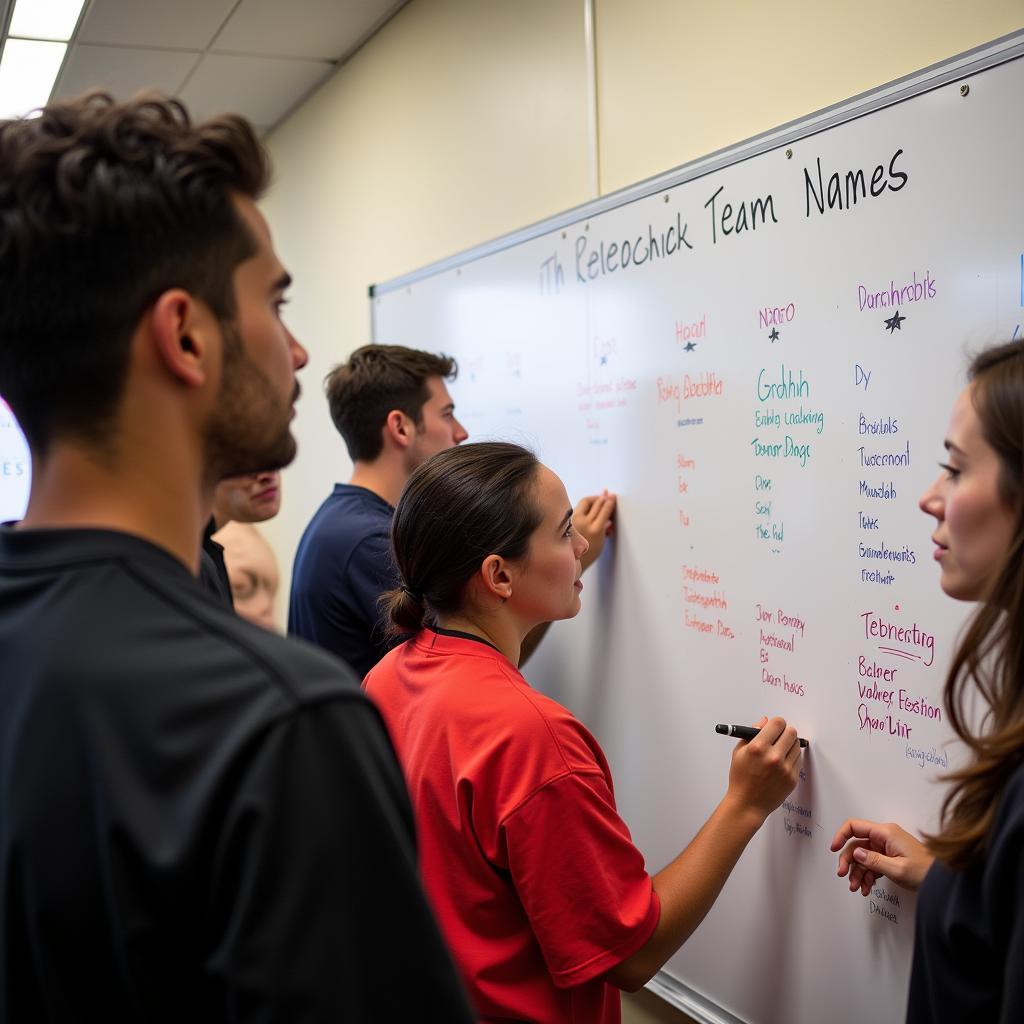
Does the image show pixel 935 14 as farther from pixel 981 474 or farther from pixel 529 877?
pixel 529 877

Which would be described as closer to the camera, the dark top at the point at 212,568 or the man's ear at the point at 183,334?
the man's ear at the point at 183,334

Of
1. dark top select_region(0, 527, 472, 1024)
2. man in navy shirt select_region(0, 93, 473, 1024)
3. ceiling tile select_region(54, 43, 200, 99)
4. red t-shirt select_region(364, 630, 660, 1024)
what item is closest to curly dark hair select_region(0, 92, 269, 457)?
man in navy shirt select_region(0, 93, 473, 1024)

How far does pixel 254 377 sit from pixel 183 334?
65 mm

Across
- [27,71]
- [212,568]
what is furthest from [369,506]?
[27,71]

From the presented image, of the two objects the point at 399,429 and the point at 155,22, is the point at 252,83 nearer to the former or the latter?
the point at 155,22

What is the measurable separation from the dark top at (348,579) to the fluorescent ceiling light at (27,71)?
5.95 ft

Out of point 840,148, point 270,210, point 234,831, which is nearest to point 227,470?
point 234,831

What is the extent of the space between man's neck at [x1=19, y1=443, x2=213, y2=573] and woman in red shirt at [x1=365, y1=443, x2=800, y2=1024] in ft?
2.17

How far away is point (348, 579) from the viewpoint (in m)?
2.17

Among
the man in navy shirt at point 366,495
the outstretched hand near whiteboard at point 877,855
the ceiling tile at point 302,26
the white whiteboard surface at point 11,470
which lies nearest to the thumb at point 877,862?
the outstretched hand near whiteboard at point 877,855

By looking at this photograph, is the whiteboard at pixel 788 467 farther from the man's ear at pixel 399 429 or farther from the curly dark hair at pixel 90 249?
the curly dark hair at pixel 90 249

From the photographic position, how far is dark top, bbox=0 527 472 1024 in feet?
2.03

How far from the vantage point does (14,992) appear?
0.67 meters

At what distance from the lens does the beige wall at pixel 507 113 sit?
1.70 m
